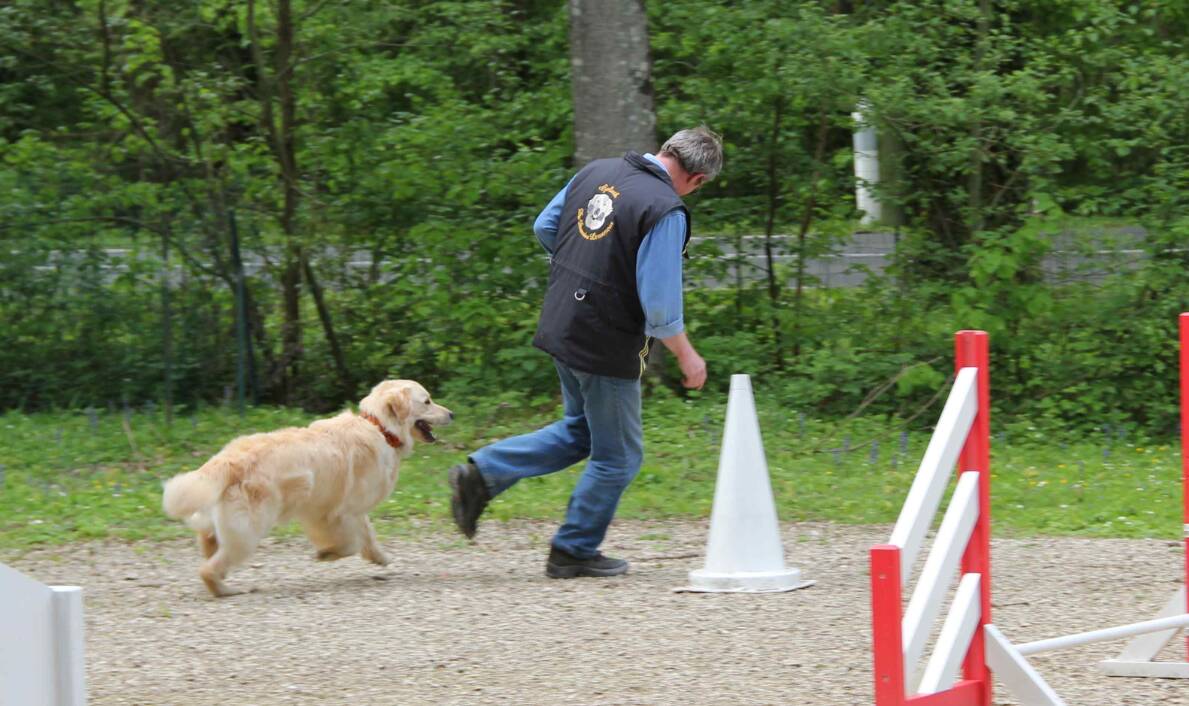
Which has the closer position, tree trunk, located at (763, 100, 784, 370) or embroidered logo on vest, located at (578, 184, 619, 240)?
embroidered logo on vest, located at (578, 184, 619, 240)

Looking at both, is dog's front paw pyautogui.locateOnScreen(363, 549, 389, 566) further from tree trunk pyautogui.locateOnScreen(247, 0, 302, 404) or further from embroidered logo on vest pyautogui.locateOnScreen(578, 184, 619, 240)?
tree trunk pyautogui.locateOnScreen(247, 0, 302, 404)

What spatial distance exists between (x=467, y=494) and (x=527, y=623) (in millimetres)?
1047

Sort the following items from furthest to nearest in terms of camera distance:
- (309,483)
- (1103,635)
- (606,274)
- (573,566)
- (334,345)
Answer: (334,345) → (573,566) → (309,483) → (606,274) → (1103,635)

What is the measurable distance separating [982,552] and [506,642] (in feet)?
5.92

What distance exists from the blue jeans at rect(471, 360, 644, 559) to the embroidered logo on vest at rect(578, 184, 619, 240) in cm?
57

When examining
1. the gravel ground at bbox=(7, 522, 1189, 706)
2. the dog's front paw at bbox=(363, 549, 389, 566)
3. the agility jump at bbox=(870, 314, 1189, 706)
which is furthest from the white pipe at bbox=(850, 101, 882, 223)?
the agility jump at bbox=(870, 314, 1189, 706)

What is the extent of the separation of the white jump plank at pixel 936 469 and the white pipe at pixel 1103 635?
0.68m

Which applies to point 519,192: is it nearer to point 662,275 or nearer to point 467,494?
point 467,494

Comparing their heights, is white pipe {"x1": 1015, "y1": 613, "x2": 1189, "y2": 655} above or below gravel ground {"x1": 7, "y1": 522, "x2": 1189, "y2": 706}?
above

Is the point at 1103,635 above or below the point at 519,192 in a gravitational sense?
below

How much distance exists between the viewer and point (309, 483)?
6.14 meters

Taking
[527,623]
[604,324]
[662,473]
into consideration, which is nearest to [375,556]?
[527,623]

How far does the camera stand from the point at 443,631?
536cm

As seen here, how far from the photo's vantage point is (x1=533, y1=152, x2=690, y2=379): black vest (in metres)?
5.83
